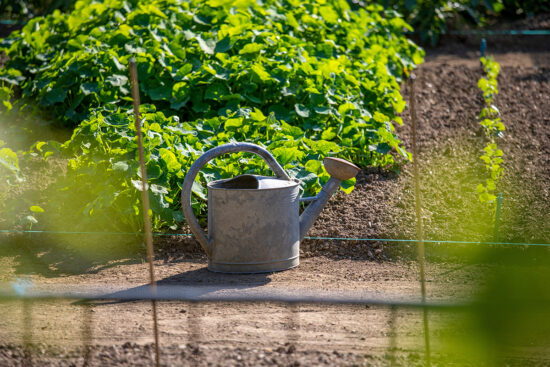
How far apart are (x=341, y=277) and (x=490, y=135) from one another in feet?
7.93

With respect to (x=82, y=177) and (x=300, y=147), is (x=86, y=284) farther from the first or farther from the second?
(x=300, y=147)

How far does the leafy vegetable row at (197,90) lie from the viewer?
11.8 feet

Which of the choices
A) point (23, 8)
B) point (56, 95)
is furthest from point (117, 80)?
point (23, 8)

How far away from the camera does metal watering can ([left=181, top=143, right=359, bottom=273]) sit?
9.86 feet

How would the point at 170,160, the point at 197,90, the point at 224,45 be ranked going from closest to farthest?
the point at 170,160, the point at 197,90, the point at 224,45

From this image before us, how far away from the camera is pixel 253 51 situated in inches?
183

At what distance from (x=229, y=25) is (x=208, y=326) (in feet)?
10.7

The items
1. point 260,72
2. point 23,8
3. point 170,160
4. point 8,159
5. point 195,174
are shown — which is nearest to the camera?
point 195,174

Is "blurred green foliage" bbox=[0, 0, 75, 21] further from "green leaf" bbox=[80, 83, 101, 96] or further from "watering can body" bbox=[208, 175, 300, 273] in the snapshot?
"watering can body" bbox=[208, 175, 300, 273]

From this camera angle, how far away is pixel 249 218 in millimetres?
3018

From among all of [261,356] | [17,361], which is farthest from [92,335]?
[261,356]

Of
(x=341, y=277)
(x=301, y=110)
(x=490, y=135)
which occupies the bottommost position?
(x=341, y=277)

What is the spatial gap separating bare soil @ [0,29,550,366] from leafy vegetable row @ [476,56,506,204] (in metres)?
0.08

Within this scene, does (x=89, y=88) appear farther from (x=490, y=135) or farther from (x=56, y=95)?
(x=490, y=135)
